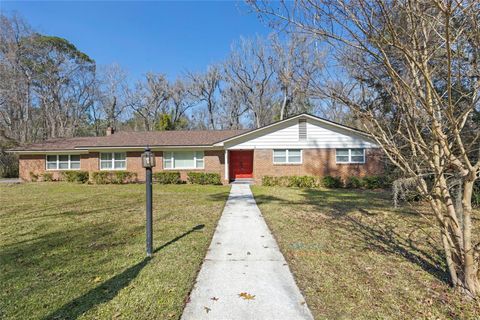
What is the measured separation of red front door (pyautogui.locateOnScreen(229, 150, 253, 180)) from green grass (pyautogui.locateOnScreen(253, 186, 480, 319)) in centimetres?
1141

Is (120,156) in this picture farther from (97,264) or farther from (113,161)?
(97,264)

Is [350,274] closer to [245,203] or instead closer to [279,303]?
[279,303]

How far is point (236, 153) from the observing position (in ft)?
61.8

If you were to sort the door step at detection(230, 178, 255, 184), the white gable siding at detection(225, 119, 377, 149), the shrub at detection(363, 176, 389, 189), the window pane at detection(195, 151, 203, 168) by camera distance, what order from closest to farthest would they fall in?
the shrub at detection(363, 176, 389, 189) < the white gable siding at detection(225, 119, 377, 149) < the door step at detection(230, 178, 255, 184) < the window pane at detection(195, 151, 203, 168)

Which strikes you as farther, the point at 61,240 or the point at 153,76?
the point at 153,76

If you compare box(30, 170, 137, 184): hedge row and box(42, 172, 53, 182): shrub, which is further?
box(42, 172, 53, 182): shrub

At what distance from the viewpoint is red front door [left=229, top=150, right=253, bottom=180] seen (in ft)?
61.5

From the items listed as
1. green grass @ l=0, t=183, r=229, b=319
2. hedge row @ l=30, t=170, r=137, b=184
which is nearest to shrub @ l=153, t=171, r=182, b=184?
hedge row @ l=30, t=170, r=137, b=184

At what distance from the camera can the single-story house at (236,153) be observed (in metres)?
16.4

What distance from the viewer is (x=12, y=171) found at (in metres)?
24.5

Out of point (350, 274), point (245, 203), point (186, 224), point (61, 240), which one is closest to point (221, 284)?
point (350, 274)

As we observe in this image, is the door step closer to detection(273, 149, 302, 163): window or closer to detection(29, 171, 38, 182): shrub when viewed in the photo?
detection(273, 149, 302, 163): window

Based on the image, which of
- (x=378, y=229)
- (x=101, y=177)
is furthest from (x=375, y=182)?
(x=101, y=177)

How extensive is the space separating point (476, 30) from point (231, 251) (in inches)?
175
